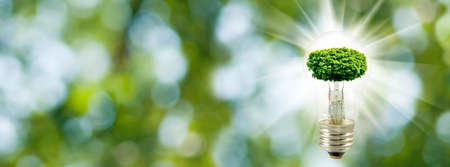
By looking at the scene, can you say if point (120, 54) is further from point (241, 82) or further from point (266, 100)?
point (266, 100)

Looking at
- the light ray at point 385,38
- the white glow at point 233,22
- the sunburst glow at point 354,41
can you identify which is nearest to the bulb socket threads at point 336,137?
the sunburst glow at point 354,41

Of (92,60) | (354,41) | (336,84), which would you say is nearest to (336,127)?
(336,84)

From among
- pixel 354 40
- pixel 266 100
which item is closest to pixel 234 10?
pixel 266 100

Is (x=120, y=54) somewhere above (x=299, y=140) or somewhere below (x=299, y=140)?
above

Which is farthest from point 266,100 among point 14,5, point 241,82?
point 14,5

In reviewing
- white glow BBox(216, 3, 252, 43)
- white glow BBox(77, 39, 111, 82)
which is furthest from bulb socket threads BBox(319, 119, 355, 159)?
white glow BBox(77, 39, 111, 82)

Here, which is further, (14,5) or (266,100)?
(266,100)

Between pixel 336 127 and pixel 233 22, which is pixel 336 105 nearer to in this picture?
pixel 336 127

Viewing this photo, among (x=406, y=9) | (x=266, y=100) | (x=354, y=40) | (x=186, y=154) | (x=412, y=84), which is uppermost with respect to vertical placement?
(x=406, y=9)

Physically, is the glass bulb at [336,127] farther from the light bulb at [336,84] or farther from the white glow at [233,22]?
the white glow at [233,22]
